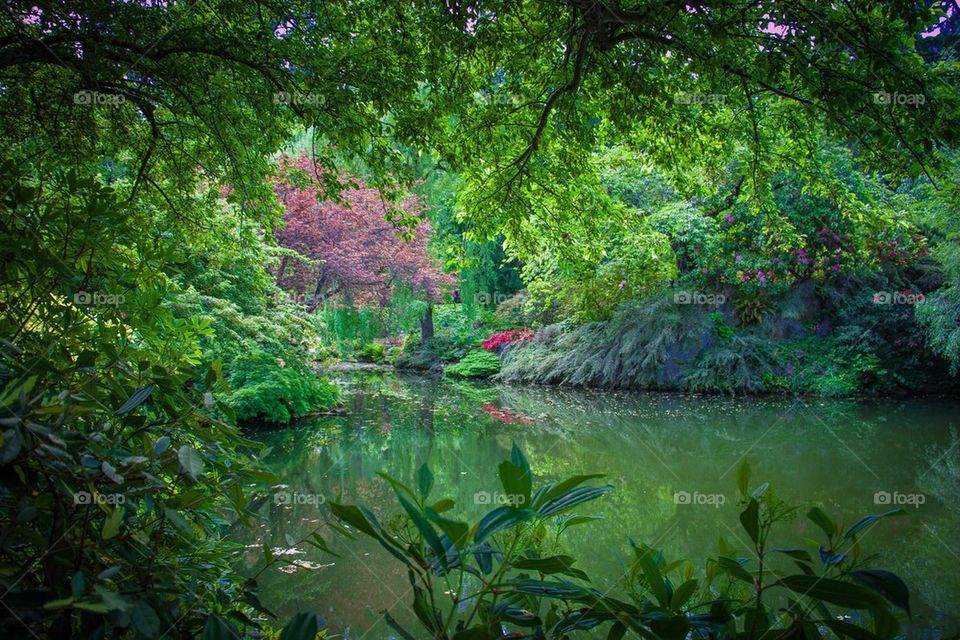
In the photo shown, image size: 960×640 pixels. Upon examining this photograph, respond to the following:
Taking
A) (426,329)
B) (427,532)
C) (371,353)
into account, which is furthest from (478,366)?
(427,532)

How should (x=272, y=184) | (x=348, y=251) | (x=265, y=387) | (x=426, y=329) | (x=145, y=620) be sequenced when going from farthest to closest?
(x=426, y=329) < (x=348, y=251) < (x=265, y=387) < (x=272, y=184) < (x=145, y=620)

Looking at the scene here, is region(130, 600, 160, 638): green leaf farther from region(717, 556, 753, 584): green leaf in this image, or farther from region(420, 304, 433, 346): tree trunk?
region(420, 304, 433, 346): tree trunk

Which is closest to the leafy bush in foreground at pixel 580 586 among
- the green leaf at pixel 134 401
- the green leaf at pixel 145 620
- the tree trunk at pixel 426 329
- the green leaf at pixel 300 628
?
the green leaf at pixel 300 628

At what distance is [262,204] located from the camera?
13.1ft

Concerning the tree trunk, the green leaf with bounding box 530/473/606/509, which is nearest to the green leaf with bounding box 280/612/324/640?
the green leaf with bounding box 530/473/606/509

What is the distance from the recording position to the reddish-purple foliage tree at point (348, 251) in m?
10.6

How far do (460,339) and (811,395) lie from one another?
1013 centimetres

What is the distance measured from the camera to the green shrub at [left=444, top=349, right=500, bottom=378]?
15227 millimetres

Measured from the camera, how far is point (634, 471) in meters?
5.46

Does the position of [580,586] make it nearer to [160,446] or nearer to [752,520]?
[752,520]

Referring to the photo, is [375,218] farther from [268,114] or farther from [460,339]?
[268,114]

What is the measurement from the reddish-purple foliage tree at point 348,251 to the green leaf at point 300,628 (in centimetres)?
848

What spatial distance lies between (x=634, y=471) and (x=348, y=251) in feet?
27.0

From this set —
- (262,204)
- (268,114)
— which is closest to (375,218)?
(262,204)
